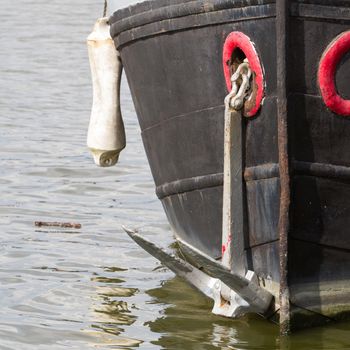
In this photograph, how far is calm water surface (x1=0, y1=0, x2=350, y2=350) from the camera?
5.79m

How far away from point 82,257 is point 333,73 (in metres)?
2.36

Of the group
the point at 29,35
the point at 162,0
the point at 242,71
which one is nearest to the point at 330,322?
the point at 242,71

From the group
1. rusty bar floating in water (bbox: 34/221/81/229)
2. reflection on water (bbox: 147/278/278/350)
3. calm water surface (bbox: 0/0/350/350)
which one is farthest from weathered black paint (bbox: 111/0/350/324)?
rusty bar floating in water (bbox: 34/221/81/229)

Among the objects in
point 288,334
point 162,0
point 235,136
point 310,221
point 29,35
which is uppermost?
point 29,35

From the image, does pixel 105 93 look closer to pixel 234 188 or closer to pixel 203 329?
pixel 234 188

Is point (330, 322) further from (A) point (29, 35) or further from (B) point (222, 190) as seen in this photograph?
(A) point (29, 35)

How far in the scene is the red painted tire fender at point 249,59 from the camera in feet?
17.9

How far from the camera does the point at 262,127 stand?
556 cm

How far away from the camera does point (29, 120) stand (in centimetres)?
1194

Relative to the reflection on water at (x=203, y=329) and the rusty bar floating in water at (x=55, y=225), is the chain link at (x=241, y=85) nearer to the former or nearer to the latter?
the reflection on water at (x=203, y=329)

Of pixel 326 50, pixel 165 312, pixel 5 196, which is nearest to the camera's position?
pixel 326 50

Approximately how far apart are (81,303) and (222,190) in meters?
1.02

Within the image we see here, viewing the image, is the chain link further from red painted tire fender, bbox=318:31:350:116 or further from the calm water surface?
the calm water surface

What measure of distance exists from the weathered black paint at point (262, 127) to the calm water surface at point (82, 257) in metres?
0.37
